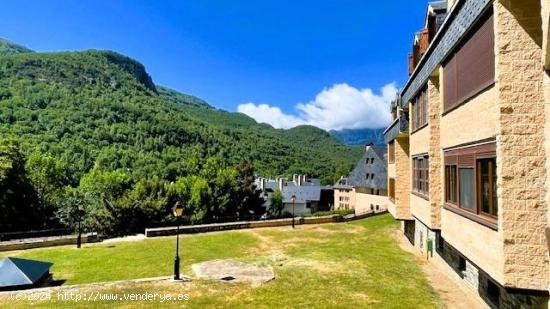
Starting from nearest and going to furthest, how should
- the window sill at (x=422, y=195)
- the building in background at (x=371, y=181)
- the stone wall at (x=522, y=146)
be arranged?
the stone wall at (x=522, y=146)
the window sill at (x=422, y=195)
the building in background at (x=371, y=181)

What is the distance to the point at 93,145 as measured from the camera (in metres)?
99.3

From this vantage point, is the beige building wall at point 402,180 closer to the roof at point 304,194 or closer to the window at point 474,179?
the window at point 474,179

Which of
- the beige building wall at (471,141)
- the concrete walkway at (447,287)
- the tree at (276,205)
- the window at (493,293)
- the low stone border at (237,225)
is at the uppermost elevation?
the beige building wall at (471,141)

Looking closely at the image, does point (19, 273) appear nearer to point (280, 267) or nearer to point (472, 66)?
point (280, 267)

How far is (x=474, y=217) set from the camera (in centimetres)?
823

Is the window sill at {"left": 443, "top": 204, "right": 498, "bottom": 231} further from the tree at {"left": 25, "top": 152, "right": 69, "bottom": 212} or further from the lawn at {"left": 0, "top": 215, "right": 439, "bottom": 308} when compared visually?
the tree at {"left": 25, "top": 152, "right": 69, "bottom": 212}

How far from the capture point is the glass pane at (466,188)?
861 cm

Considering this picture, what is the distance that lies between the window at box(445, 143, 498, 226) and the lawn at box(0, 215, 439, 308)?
16.5 ft

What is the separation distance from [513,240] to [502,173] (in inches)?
48.7

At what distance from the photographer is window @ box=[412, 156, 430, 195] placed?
49.2ft

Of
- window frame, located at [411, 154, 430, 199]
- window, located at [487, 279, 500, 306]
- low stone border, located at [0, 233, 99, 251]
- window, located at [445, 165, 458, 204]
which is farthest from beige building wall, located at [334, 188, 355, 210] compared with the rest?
window, located at [445, 165, 458, 204]

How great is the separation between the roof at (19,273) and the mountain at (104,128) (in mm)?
54644

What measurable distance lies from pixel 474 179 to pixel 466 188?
808 millimetres

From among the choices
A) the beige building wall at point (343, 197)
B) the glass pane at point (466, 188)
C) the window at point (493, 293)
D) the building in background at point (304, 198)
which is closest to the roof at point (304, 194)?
the building in background at point (304, 198)
